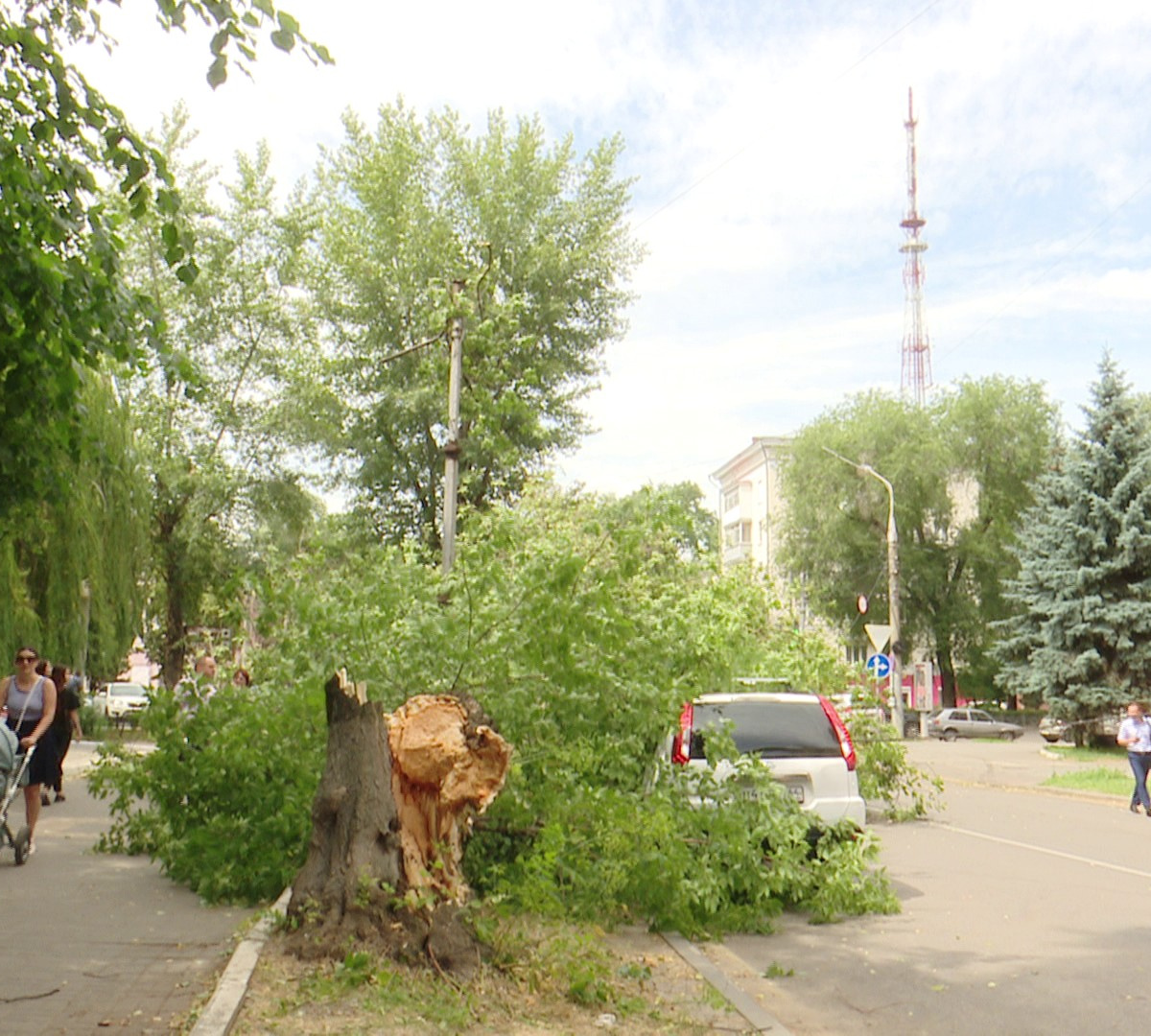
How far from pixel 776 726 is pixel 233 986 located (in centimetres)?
609

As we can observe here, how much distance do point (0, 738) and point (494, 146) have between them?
90.5 feet

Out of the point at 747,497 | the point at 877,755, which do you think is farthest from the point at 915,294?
the point at 877,755

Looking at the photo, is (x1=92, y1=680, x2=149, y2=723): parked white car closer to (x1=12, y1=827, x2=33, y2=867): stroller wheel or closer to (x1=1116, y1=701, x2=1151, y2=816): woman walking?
(x1=1116, y1=701, x2=1151, y2=816): woman walking

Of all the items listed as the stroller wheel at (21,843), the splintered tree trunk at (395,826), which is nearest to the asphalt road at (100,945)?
the stroller wheel at (21,843)

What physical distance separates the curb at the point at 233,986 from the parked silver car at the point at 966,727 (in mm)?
48617

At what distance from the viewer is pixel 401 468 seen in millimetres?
34906

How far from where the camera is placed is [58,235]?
9.13 meters

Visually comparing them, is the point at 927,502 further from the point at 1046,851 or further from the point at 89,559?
the point at 1046,851

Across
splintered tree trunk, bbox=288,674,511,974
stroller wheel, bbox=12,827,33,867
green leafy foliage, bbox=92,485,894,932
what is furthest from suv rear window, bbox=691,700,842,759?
stroller wheel, bbox=12,827,33,867

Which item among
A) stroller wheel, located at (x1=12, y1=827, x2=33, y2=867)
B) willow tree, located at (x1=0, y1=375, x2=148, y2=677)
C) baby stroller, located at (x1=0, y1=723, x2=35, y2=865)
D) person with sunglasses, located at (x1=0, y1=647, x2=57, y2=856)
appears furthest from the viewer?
willow tree, located at (x1=0, y1=375, x2=148, y2=677)

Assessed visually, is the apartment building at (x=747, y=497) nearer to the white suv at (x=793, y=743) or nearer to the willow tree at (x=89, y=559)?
Answer: the willow tree at (x=89, y=559)

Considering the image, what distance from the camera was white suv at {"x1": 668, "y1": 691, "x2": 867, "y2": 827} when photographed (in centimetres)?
1100

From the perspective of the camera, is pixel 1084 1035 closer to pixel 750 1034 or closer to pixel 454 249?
pixel 750 1034

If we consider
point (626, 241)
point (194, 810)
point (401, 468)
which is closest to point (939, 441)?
point (626, 241)
